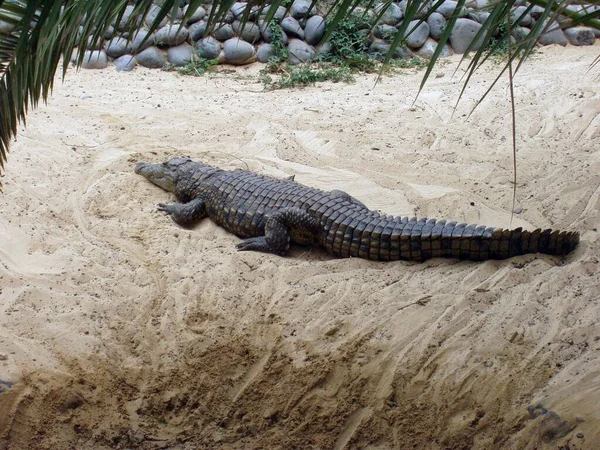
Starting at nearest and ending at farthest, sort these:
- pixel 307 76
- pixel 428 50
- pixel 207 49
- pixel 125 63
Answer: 1. pixel 307 76
2. pixel 125 63
3. pixel 207 49
4. pixel 428 50

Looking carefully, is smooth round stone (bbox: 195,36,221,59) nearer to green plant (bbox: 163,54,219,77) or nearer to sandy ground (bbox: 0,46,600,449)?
green plant (bbox: 163,54,219,77)

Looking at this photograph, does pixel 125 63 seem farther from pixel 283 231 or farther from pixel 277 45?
pixel 283 231

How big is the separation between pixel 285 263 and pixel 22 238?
177 cm

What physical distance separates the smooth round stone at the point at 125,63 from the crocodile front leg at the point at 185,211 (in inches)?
161

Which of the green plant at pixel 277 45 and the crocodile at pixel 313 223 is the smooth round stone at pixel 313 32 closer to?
the green plant at pixel 277 45

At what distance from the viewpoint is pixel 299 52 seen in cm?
891

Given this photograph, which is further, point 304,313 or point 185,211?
point 185,211

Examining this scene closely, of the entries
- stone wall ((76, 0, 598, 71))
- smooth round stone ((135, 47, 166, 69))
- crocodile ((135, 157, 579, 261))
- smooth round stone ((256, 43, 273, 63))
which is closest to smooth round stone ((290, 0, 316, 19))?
stone wall ((76, 0, 598, 71))

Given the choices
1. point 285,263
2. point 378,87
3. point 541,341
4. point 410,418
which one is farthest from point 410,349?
point 378,87

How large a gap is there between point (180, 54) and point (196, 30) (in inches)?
18.6

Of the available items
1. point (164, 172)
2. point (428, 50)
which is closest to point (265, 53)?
point (428, 50)

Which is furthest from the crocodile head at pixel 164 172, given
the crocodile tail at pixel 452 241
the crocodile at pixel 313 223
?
the crocodile tail at pixel 452 241

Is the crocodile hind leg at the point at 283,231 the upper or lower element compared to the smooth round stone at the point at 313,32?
lower

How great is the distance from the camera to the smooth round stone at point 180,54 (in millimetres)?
8719
